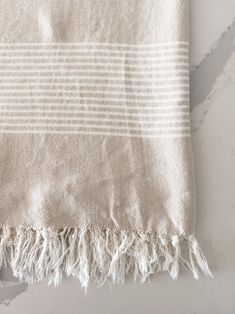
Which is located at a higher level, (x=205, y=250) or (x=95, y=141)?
(x=95, y=141)

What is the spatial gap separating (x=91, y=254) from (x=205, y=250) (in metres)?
0.20

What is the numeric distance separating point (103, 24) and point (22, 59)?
0.16 m

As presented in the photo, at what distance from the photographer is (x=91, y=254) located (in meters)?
0.65

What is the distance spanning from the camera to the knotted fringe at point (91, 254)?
64 centimetres

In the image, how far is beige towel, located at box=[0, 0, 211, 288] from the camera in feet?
2.11

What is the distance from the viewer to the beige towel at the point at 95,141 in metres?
0.64

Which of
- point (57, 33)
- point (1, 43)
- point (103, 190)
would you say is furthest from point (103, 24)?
point (103, 190)

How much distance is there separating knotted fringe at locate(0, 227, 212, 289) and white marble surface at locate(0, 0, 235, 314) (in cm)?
2

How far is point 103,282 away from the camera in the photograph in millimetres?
647

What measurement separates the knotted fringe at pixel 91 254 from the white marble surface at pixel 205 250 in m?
0.02

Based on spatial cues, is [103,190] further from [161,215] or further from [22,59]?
[22,59]

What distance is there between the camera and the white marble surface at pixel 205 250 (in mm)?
649

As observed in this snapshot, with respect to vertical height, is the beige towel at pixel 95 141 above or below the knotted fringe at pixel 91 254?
above

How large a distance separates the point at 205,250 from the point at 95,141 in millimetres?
271
